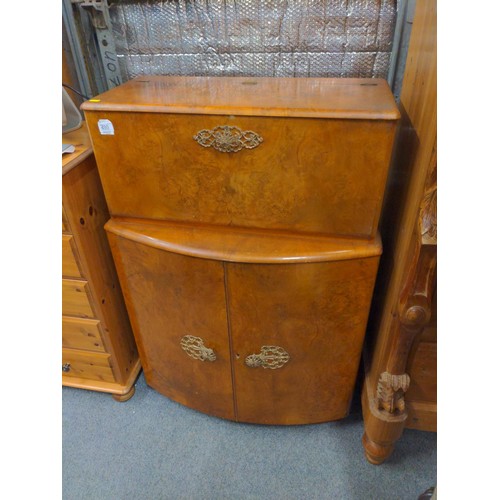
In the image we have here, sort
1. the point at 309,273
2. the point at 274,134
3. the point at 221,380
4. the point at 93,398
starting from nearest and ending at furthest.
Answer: the point at 274,134 < the point at 309,273 < the point at 221,380 < the point at 93,398

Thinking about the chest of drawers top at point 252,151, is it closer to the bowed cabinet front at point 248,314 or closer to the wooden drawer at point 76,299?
the bowed cabinet front at point 248,314

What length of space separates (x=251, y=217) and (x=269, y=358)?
0.41m

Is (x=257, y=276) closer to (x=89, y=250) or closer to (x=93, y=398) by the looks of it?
(x=89, y=250)

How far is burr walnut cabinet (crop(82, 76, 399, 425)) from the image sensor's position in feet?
2.75

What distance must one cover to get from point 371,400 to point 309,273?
475mm

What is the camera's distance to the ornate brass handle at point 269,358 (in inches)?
43.2

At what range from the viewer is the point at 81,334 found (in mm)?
1296

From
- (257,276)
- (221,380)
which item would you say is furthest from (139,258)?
(221,380)

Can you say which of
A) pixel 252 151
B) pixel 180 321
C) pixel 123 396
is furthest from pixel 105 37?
pixel 123 396

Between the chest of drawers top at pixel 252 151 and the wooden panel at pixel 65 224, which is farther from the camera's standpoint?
the wooden panel at pixel 65 224

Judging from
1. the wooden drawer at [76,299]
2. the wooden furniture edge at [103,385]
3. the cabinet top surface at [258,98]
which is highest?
the cabinet top surface at [258,98]

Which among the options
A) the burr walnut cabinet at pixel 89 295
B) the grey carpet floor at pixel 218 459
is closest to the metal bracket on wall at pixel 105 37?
the burr walnut cabinet at pixel 89 295

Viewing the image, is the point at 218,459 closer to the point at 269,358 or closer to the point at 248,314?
the point at 269,358

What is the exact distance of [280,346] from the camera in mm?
1092
